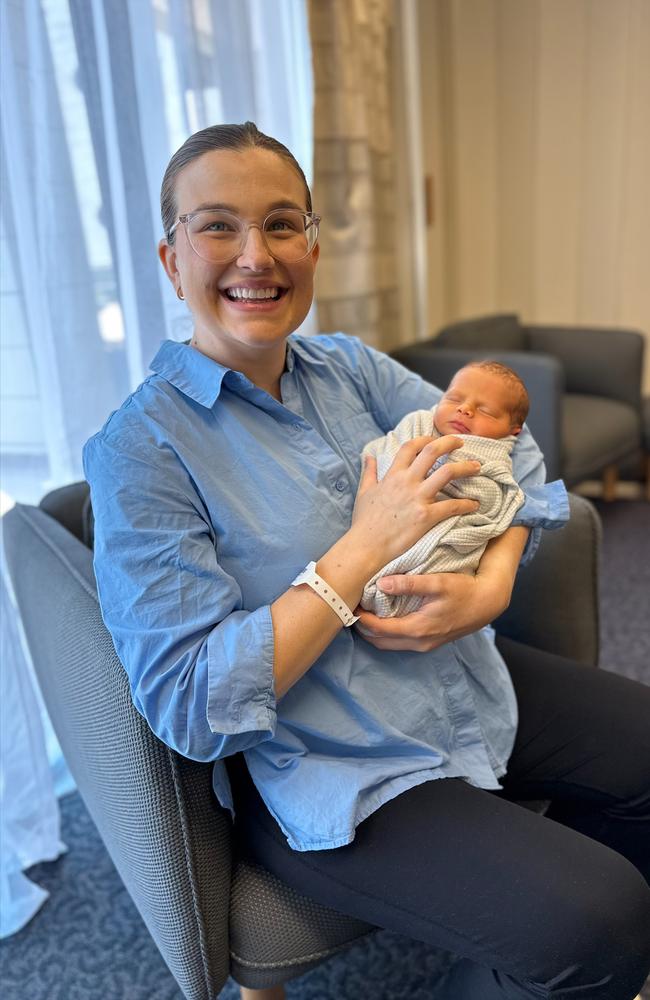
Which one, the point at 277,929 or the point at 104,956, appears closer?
the point at 277,929

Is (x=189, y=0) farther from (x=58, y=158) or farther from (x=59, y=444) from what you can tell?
(x=59, y=444)

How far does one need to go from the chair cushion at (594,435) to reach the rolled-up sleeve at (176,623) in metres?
2.04

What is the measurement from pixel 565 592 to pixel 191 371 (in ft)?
2.43

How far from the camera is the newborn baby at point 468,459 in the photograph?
1.00m

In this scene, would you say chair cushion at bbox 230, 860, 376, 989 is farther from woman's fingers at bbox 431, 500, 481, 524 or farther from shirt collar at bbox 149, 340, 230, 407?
shirt collar at bbox 149, 340, 230, 407

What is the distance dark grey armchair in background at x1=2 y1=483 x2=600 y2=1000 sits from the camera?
3.10 ft

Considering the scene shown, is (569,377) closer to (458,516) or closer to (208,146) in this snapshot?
(458,516)

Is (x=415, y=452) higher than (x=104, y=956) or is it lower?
higher

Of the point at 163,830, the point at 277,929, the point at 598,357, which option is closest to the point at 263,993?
the point at 277,929

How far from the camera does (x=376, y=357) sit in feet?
4.34

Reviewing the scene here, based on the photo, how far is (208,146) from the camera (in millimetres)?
994

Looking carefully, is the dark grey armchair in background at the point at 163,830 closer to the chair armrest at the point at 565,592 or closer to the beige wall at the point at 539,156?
the chair armrest at the point at 565,592

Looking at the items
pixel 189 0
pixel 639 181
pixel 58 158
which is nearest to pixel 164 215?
pixel 58 158

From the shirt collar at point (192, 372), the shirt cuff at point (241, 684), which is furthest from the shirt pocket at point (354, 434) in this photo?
the shirt cuff at point (241, 684)
